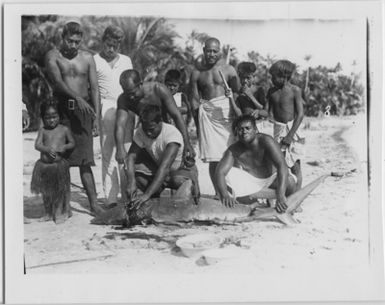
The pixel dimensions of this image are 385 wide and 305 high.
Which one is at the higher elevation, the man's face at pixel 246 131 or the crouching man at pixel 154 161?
the man's face at pixel 246 131

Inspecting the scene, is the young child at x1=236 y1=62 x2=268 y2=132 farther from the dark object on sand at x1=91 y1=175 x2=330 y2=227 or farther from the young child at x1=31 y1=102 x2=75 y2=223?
the young child at x1=31 y1=102 x2=75 y2=223

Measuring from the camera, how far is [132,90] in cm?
382

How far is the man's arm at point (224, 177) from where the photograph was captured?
151 inches

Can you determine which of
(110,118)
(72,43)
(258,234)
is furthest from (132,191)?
(72,43)

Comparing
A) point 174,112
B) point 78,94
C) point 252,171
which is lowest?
point 252,171

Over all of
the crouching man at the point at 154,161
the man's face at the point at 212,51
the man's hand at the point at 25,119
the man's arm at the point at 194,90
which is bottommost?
the crouching man at the point at 154,161

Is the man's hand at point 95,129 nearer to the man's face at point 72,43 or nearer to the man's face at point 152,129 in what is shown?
the man's face at point 152,129

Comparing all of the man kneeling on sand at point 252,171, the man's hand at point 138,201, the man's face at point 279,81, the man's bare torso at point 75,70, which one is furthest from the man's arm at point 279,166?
the man's bare torso at point 75,70

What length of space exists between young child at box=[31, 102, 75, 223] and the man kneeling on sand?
870mm

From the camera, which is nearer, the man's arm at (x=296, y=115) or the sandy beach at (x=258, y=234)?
the sandy beach at (x=258, y=234)

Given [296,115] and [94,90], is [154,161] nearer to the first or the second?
[94,90]

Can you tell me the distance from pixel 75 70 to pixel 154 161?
0.68 m

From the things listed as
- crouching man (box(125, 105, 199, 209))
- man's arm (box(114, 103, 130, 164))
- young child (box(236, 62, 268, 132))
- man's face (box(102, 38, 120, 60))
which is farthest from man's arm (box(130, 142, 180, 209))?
man's face (box(102, 38, 120, 60))

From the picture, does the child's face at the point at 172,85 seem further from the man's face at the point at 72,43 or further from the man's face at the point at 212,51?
the man's face at the point at 72,43
